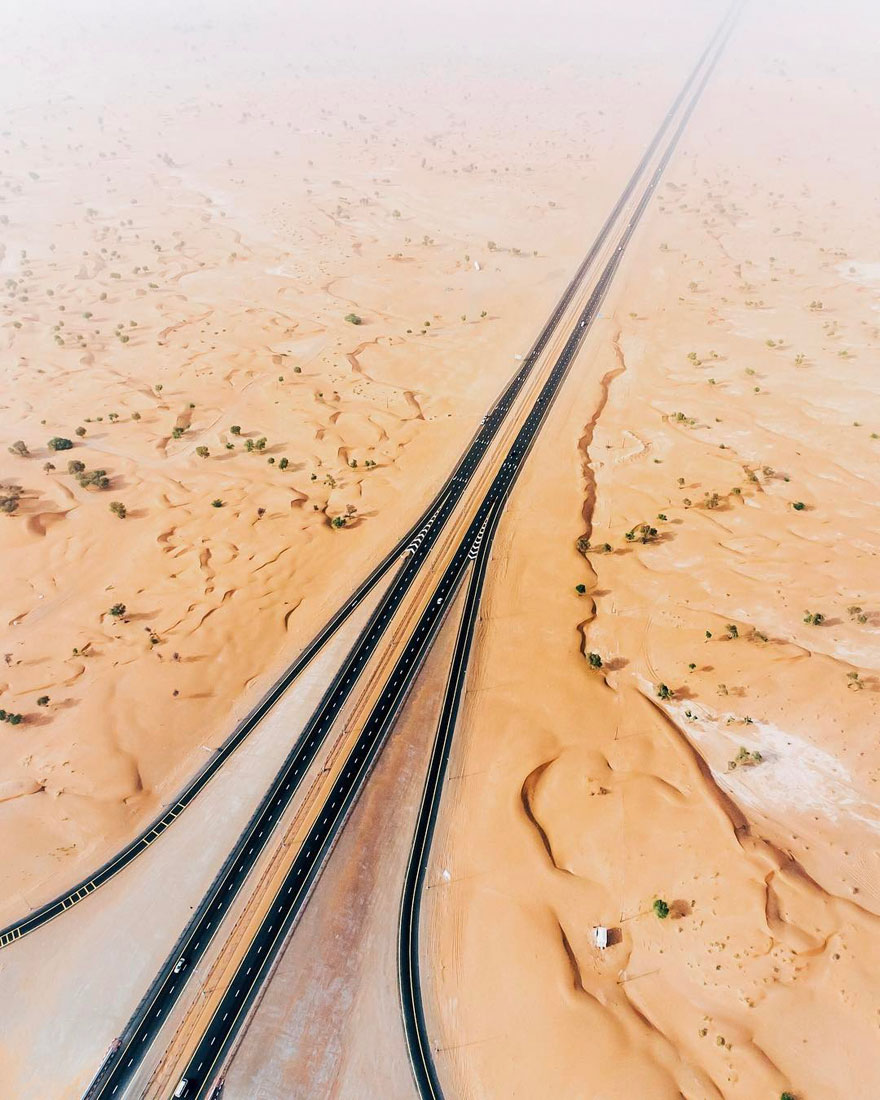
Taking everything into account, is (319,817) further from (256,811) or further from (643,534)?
(643,534)

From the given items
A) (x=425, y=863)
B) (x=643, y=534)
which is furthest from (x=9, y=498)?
(x=643, y=534)

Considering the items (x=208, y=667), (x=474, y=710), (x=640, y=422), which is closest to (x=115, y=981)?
(x=208, y=667)

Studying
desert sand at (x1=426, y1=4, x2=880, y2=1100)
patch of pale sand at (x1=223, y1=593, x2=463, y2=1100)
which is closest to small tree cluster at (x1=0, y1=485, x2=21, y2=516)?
patch of pale sand at (x1=223, y1=593, x2=463, y2=1100)

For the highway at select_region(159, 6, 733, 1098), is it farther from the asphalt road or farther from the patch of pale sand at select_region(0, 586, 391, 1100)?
the patch of pale sand at select_region(0, 586, 391, 1100)

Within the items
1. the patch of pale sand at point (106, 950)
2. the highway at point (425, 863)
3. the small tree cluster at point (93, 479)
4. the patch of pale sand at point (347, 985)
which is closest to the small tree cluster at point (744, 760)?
the highway at point (425, 863)

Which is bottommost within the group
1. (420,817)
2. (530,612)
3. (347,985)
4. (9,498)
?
(347,985)

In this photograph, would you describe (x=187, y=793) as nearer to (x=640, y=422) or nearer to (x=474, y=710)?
(x=474, y=710)

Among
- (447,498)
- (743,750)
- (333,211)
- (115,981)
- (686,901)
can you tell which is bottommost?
(115,981)
